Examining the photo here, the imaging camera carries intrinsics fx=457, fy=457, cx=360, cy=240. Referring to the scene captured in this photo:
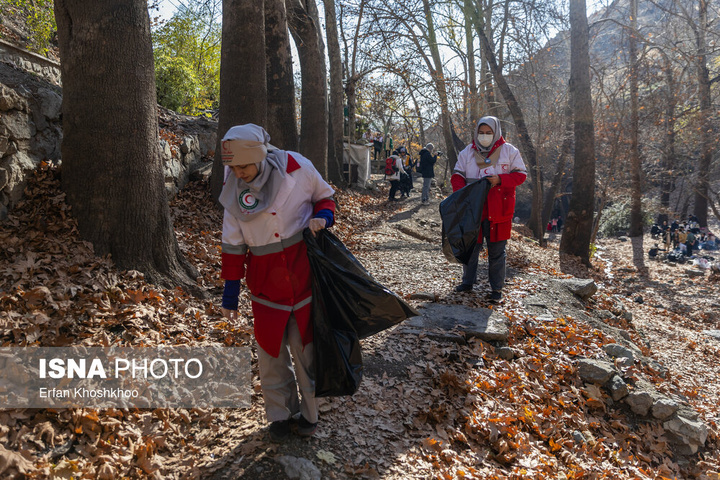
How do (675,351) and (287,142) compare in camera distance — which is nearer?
(675,351)

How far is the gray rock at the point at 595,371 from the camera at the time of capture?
15.6 ft

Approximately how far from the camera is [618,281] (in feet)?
43.4

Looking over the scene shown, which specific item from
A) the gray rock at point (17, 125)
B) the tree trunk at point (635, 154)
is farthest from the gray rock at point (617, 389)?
the tree trunk at point (635, 154)

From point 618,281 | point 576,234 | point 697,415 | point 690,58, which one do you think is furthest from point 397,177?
point 697,415

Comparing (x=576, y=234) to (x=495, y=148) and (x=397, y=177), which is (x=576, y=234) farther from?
(x=495, y=148)

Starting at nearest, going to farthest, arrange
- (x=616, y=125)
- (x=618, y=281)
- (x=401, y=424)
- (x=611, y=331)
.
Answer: (x=401, y=424)
(x=611, y=331)
(x=618, y=281)
(x=616, y=125)

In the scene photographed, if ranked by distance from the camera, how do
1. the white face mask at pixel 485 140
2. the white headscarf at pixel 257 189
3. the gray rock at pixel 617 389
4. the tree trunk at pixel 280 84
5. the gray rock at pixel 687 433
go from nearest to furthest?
the white headscarf at pixel 257 189 → the gray rock at pixel 687 433 → the gray rock at pixel 617 389 → the white face mask at pixel 485 140 → the tree trunk at pixel 280 84

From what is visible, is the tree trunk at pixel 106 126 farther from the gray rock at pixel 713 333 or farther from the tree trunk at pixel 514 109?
the tree trunk at pixel 514 109

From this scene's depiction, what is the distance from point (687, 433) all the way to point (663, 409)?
28 cm

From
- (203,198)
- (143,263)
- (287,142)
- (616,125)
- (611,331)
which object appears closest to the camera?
(143,263)

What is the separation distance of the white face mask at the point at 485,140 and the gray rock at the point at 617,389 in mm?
2952

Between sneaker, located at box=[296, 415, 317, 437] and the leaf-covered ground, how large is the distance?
0.07 metres

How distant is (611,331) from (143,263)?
5969 millimetres

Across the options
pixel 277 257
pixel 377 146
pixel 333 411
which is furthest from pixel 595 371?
pixel 377 146
